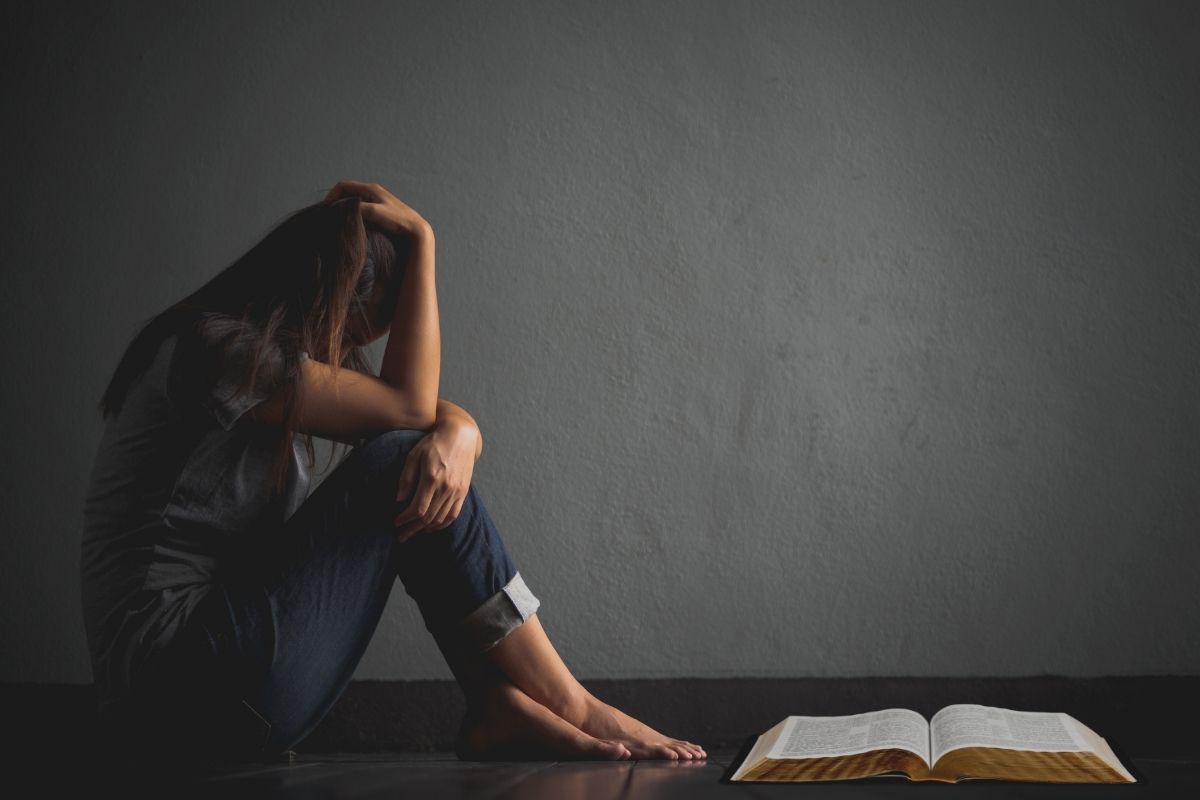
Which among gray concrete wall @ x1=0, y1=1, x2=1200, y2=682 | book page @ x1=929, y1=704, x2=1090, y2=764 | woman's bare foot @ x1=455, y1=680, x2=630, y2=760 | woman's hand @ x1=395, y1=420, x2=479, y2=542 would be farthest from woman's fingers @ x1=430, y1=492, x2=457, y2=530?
gray concrete wall @ x1=0, y1=1, x2=1200, y2=682

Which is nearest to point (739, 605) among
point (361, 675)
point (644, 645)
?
point (644, 645)

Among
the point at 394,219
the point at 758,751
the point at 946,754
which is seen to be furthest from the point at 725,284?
the point at 946,754

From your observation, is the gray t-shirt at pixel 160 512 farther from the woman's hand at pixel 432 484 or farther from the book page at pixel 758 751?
the book page at pixel 758 751

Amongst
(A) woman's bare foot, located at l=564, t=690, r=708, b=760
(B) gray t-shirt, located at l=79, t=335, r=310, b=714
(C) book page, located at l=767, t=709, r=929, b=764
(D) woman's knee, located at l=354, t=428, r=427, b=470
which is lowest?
(A) woman's bare foot, located at l=564, t=690, r=708, b=760

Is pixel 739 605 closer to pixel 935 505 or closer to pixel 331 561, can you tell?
pixel 935 505

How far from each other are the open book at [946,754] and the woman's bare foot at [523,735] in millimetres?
215

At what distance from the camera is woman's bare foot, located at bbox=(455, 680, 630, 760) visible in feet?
3.82

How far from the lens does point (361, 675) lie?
6.15ft

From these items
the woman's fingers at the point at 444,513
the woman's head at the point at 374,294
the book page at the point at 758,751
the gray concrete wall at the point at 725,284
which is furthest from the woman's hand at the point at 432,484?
the gray concrete wall at the point at 725,284

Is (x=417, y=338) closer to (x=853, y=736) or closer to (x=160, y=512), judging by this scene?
(x=160, y=512)

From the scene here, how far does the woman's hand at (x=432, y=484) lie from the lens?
1082 mm

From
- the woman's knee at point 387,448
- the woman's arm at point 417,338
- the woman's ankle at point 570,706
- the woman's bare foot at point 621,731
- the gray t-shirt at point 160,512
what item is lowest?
the woman's bare foot at point 621,731

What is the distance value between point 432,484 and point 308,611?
0.18 meters

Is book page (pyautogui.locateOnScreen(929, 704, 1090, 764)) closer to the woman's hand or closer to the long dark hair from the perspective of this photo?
the woman's hand
